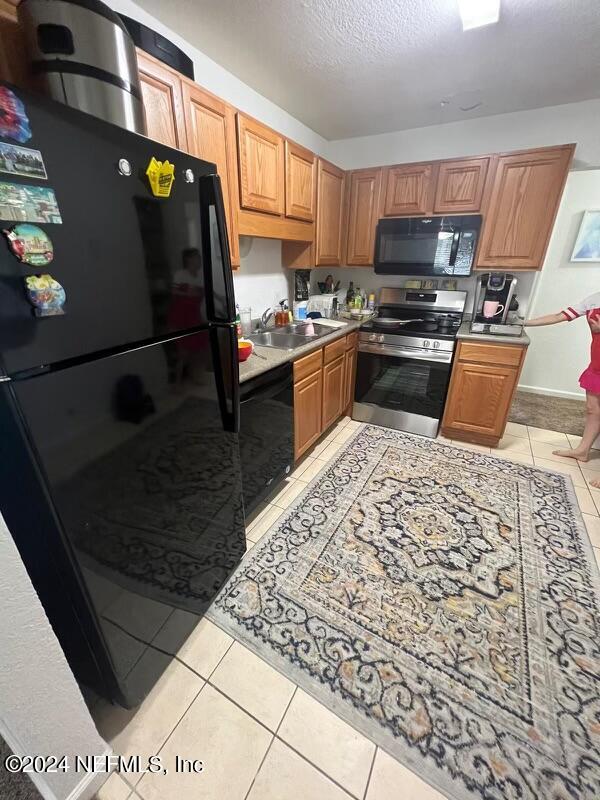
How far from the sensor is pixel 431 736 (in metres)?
1.06

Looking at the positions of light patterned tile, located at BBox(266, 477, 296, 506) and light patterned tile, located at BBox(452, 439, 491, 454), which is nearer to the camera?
light patterned tile, located at BBox(266, 477, 296, 506)

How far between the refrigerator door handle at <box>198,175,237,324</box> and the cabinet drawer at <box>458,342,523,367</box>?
2052 mm

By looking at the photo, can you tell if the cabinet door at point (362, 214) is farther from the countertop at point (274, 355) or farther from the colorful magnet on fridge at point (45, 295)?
the colorful magnet on fridge at point (45, 295)

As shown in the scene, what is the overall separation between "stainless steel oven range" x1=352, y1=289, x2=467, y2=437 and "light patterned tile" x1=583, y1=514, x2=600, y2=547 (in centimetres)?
113

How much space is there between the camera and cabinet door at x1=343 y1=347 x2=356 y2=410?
2824mm

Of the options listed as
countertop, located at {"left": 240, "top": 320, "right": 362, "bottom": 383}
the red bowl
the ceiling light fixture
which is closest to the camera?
the ceiling light fixture

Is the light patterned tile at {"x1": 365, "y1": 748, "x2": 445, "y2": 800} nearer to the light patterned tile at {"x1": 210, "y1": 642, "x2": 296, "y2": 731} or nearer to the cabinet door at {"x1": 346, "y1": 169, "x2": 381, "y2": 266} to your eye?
the light patterned tile at {"x1": 210, "y1": 642, "x2": 296, "y2": 731}

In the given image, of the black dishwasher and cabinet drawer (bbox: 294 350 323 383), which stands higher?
cabinet drawer (bbox: 294 350 323 383)

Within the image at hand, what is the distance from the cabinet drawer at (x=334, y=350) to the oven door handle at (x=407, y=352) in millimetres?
270

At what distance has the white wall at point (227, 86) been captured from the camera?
5.01 feet

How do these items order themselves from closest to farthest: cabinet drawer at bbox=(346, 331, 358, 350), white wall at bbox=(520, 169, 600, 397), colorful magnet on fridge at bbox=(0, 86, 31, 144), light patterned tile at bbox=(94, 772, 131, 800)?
colorful magnet on fridge at bbox=(0, 86, 31, 144) < light patterned tile at bbox=(94, 772, 131, 800) < cabinet drawer at bbox=(346, 331, 358, 350) < white wall at bbox=(520, 169, 600, 397)

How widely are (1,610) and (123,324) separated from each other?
0.66 meters

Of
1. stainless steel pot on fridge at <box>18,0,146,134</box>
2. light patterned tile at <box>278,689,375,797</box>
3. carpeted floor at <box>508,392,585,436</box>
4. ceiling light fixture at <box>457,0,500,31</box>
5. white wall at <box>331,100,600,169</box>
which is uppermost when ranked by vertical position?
ceiling light fixture at <box>457,0,500,31</box>

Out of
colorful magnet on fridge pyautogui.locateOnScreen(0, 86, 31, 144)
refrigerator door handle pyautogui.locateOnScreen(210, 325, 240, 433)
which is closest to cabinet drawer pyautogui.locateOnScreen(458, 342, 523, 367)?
refrigerator door handle pyautogui.locateOnScreen(210, 325, 240, 433)
